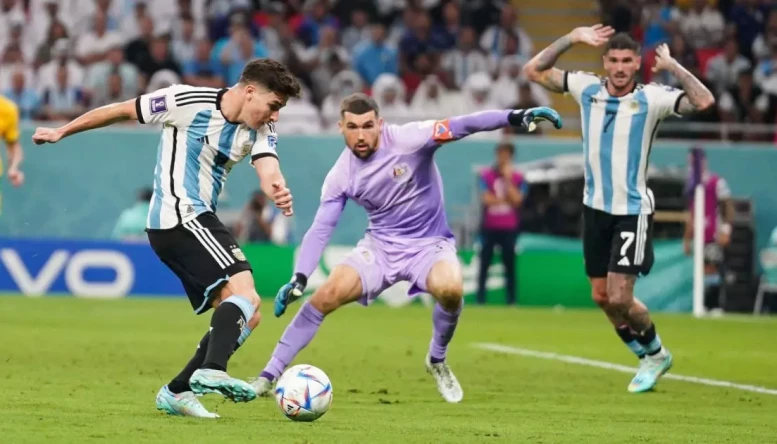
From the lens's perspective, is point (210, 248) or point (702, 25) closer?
point (210, 248)

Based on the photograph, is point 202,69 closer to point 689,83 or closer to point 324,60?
point 324,60

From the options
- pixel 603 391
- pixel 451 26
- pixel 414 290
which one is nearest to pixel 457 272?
pixel 414 290

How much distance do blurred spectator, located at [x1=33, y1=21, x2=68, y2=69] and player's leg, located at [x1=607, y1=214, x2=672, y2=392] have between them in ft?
44.5

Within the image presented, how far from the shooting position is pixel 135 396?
30.1 feet

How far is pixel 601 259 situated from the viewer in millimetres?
11398

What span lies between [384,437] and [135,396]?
7.87ft

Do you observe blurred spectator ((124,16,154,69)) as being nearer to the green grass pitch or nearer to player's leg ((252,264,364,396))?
the green grass pitch

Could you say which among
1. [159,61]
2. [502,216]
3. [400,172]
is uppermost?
[159,61]

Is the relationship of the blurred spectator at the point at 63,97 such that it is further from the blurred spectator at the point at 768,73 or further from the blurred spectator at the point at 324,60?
the blurred spectator at the point at 768,73

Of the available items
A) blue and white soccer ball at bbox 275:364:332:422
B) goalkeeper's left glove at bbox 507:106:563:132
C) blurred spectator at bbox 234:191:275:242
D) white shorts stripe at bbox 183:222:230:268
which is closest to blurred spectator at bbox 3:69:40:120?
blurred spectator at bbox 234:191:275:242

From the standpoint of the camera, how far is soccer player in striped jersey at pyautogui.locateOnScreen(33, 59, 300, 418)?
Answer: 795 centimetres

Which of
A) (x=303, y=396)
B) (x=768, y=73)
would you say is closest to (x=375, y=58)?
(x=768, y=73)

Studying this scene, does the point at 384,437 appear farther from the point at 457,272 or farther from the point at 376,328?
the point at 376,328

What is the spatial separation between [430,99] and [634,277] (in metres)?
12.0
